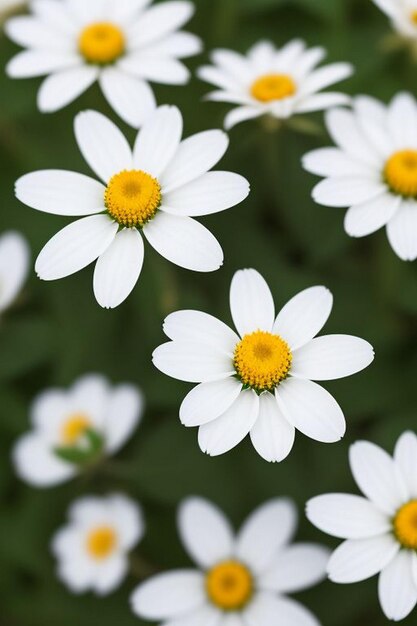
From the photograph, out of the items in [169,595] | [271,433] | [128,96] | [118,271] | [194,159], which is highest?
[128,96]

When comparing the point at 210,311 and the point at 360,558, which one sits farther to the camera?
the point at 210,311

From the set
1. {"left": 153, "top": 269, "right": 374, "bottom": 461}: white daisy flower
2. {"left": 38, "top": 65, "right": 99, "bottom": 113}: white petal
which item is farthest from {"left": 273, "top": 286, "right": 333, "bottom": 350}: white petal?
{"left": 38, "top": 65, "right": 99, "bottom": 113}: white petal

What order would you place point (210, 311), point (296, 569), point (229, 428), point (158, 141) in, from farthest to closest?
1. point (210, 311)
2. point (296, 569)
3. point (158, 141)
4. point (229, 428)

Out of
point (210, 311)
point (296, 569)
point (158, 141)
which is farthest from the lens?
point (210, 311)

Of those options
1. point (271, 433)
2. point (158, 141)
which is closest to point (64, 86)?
point (158, 141)

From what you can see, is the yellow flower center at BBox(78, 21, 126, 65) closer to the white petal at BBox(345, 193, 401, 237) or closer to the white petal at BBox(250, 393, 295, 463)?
the white petal at BBox(345, 193, 401, 237)

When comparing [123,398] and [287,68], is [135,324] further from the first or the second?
[287,68]

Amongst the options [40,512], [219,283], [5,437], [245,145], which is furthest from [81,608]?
[245,145]

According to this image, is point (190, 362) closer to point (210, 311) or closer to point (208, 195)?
point (208, 195)
